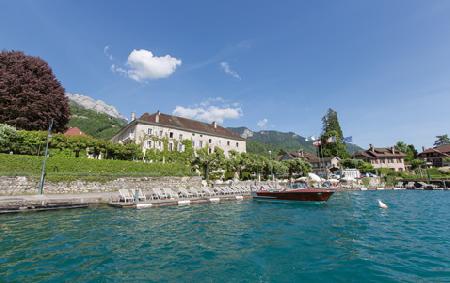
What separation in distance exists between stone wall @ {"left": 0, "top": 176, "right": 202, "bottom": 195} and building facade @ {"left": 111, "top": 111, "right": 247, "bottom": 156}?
459 inches

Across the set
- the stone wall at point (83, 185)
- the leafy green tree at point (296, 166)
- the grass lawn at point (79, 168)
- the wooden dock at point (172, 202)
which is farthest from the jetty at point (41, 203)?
the leafy green tree at point (296, 166)

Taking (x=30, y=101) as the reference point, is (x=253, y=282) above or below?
below

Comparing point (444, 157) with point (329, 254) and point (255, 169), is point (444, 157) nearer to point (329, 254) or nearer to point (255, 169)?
point (255, 169)

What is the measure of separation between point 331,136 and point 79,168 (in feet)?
197

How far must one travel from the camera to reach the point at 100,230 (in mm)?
11039

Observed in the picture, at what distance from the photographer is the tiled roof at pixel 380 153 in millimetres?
67875

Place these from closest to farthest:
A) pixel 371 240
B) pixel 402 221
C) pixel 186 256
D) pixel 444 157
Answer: pixel 186 256 → pixel 371 240 → pixel 402 221 → pixel 444 157

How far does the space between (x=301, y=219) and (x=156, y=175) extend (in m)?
19.6

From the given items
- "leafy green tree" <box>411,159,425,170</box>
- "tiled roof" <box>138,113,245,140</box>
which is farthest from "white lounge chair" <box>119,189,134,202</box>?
"leafy green tree" <box>411,159,425,170</box>

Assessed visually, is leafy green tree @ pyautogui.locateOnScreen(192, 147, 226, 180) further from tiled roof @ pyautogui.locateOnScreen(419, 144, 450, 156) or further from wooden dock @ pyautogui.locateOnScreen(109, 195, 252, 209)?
tiled roof @ pyautogui.locateOnScreen(419, 144, 450, 156)

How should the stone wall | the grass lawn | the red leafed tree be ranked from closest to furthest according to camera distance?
the stone wall < the grass lawn < the red leafed tree

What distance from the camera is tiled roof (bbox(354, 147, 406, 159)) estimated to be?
6788 centimetres

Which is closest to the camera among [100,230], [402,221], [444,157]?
[100,230]

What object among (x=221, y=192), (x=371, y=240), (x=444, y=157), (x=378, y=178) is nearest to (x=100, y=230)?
(x=371, y=240)
